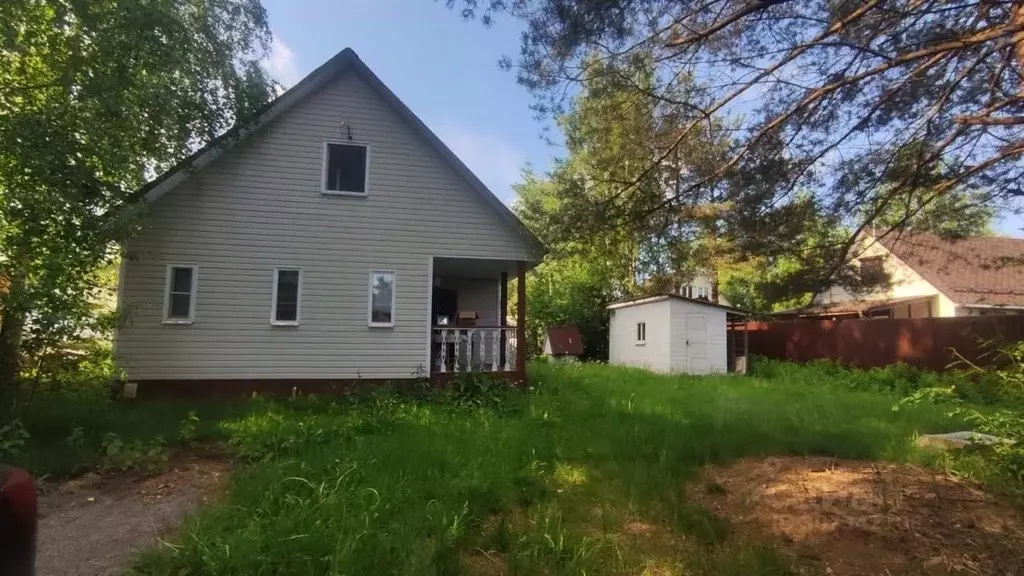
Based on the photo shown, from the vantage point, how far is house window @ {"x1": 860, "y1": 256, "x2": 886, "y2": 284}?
7.90m

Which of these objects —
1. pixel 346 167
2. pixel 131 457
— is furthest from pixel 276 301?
pixel 131 457

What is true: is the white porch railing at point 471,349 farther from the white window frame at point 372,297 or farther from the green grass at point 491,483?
the green grass at point 491,483

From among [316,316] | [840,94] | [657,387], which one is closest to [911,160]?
[840,94]

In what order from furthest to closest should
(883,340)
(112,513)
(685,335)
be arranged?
(685,335) → (883,340) → (112,513)

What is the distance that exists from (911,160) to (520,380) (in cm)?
780

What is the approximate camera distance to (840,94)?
693 centimetres

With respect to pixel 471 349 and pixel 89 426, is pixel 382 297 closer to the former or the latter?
pixel 471 349

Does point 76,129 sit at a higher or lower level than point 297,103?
lower

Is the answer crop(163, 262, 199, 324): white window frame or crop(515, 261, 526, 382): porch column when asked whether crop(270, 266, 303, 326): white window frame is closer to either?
crop(163, 262, 199, 324): white window frame

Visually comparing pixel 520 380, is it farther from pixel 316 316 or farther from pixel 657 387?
pixel 316 316

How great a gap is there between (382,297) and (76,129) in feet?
19.1

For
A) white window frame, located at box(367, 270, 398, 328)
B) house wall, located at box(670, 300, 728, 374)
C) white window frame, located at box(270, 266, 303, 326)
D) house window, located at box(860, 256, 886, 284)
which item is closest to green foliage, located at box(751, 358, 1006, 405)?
house wall, located at box(670, 300, 728, 374)

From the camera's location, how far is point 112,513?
499cm

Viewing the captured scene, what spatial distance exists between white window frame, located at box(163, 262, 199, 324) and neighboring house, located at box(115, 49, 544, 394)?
0.08 ft
